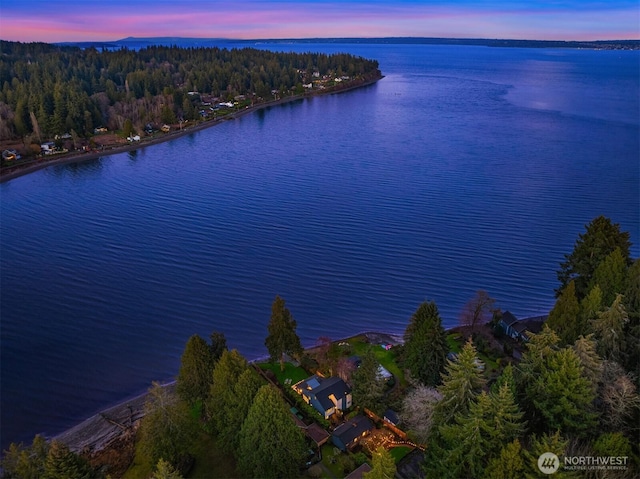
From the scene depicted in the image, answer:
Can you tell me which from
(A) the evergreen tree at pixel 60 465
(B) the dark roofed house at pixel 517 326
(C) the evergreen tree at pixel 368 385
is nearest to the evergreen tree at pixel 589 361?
(C) the evergreen tree at pixel 368 385

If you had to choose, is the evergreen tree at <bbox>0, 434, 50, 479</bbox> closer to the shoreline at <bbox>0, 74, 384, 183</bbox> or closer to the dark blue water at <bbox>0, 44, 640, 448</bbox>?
the dark blue water at <bbox>0, 44, 640, 448</bbox>

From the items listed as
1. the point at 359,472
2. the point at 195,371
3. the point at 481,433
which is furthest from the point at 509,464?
the point at 195,371

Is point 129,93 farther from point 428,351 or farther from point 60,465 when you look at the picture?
point 60,465

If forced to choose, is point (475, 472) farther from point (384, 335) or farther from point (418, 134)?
point (418, 134)

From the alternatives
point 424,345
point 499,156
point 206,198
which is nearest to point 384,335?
point 424,345

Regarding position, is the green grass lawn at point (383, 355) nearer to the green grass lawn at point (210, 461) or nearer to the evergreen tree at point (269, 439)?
the evergreen tree at point (269, 439)

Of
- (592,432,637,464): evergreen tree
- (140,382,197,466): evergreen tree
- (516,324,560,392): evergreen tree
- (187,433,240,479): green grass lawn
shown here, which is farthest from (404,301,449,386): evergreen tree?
(140,382,197,466): evergreen tree

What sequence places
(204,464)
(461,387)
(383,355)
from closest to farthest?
(461,387) < (204,464) < (383,355)
